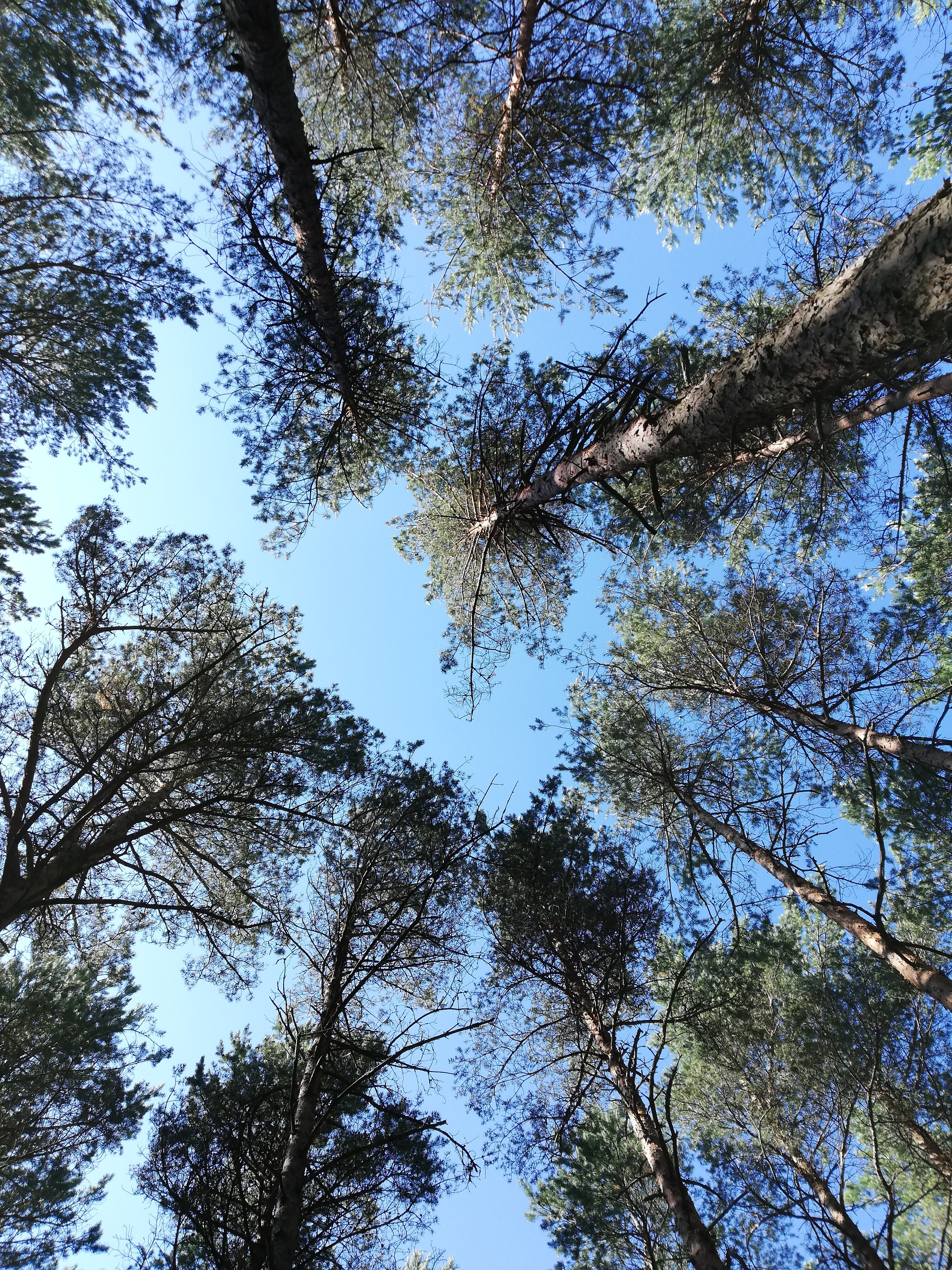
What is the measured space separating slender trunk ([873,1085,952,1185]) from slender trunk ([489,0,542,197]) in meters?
10.3

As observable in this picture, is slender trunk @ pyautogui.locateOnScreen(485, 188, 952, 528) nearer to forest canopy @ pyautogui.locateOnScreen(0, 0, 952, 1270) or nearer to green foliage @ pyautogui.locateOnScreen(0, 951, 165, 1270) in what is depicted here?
forest canopy @ pyautogui.locateOnScreen(0, 0, 952, 1270)

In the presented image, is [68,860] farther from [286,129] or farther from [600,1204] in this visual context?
[600,1204]

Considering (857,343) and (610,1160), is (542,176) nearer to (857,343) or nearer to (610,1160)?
(857,343)

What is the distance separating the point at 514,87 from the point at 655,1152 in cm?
1066

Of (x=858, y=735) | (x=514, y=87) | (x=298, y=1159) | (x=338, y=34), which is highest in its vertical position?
(x=514, y=87)

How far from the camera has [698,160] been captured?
7.29 meters

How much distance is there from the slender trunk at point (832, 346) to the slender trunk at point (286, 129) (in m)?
2.86

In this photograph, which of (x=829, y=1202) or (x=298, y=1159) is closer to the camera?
(x=298, y=1159)

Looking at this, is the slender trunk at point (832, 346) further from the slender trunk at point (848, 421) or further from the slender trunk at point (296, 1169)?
the slender trunk at point (296, 1169)

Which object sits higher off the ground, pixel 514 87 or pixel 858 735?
pixel 514 87

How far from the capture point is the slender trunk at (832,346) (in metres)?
2.26

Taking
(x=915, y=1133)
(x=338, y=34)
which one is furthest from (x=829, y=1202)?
(x=338, y=34)

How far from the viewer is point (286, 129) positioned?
3965 millimetres

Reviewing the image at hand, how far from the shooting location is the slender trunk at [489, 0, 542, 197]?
6.03 metres
